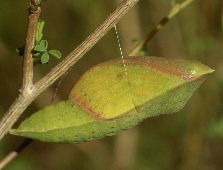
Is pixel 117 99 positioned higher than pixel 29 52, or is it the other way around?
pixel 29 52

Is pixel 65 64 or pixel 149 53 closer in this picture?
pixel 65 64

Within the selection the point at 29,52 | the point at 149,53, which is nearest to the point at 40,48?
the point at 29,52

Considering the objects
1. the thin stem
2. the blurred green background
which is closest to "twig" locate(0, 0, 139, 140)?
the thin stem

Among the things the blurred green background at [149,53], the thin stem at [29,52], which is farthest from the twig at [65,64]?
the blurred green background at [149,53]

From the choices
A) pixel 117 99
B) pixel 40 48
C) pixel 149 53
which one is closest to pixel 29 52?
pixel 40 48

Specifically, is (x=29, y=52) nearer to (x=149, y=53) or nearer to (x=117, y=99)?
(x=117, y=99)

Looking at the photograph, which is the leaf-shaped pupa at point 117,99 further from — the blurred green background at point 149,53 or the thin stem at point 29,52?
the blurred green background at point 149,53

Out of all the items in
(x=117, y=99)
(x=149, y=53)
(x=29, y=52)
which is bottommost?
(x=117, y=99)
